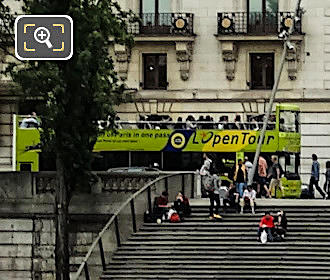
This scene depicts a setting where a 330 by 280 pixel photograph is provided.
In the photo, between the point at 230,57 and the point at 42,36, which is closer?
the point at 42,36

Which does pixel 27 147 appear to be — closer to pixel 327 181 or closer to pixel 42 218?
pixel 42 218

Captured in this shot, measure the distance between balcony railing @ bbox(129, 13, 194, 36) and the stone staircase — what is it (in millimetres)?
13486

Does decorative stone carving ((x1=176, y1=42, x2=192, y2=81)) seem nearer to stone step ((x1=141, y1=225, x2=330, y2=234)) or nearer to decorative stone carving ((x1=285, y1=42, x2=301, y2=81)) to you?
decorative stone carving ((x1=285, y1=42, x2=301, y2=81))

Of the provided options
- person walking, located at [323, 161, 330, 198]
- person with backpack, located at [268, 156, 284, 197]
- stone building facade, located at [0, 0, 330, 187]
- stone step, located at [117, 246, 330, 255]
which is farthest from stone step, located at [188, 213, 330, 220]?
stone building facade, located at [0, 0, 330, 187]

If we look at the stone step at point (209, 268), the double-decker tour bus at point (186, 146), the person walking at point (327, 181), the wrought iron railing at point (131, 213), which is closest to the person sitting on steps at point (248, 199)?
the wrought iron railing at point (131, 213)

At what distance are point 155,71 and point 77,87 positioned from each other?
15.1 m

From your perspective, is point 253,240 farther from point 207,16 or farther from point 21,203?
point 207,16

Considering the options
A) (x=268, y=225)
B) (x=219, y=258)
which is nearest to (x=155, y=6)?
(x=268, y=225)

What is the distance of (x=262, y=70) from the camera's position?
46.9m

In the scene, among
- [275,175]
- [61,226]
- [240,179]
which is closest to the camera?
[61,226]

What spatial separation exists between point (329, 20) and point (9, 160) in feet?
49.5

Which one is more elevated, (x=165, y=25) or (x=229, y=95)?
(x=165, y=25)

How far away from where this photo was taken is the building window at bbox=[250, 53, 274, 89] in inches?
1837

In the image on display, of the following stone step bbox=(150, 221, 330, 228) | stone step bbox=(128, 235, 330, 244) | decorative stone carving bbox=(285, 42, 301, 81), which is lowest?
stone step bbox=(128, 235, 330, 244)
